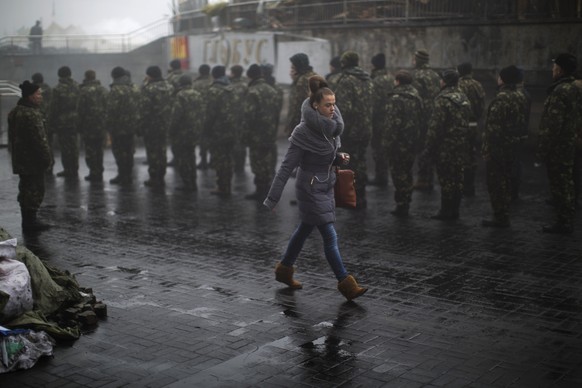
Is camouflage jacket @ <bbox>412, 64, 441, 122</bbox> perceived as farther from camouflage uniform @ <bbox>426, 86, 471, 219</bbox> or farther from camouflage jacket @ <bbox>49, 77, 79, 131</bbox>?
camouflage jacket @ <bbox>49, 77, 79, 131</bbox>

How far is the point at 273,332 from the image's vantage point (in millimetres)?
6551

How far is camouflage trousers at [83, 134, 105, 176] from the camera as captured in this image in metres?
15.5

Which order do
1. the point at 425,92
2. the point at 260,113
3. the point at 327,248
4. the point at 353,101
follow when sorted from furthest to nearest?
the point at 425,92 → the point at 260,113 → the point at 353,101 → the point at 327,248

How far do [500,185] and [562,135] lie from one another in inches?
42.8

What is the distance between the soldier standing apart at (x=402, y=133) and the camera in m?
11.9

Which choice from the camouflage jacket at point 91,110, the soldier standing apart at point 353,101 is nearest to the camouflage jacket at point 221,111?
the soldier standing apart at point 353,101

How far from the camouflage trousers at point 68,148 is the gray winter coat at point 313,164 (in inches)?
366

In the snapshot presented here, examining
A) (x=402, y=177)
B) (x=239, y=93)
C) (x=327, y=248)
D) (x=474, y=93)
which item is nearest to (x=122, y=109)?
(x=239, y=93)

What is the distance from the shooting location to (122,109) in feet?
49.2

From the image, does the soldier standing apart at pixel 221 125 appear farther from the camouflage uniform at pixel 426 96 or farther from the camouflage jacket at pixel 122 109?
the camouflage uniform at pixel 426 96

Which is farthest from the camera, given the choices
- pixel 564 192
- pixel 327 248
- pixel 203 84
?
pixel 203 84

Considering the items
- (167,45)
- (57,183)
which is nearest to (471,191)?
(57,183)

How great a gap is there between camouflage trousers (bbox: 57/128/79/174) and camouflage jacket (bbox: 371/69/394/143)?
19.2 ft

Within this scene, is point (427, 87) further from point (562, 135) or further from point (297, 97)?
point (562, 135)
